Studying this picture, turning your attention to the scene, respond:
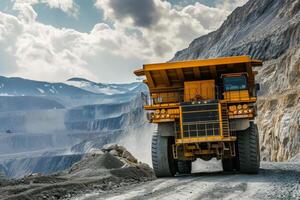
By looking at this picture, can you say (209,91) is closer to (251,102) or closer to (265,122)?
(251,102)

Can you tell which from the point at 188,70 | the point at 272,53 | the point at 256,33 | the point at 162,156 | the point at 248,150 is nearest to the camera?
the point at 248,150

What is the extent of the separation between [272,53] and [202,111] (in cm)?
5651

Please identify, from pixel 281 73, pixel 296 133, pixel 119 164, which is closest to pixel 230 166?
pixel 119 164

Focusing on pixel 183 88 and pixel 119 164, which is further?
pixel 119 164

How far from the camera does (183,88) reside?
15977 millimetres

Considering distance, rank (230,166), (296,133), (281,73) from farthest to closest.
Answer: (281,73) → (296,133) → (230,166)

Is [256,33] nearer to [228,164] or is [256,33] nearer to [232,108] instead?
[228,164]

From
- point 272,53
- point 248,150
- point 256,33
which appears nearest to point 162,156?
point 248,150

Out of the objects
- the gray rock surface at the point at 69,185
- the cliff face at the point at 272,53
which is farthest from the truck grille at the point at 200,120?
the cliff face at the point at 272,53

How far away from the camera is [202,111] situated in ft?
46.5

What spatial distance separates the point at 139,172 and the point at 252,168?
193 inches

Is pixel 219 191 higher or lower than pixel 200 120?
lower

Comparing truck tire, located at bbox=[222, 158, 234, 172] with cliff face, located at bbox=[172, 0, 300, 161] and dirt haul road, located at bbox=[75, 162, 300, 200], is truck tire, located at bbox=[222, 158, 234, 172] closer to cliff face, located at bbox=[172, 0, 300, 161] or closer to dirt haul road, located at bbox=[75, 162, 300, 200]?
dirt haul road, located at bbox=[75, 162, 300, 200]

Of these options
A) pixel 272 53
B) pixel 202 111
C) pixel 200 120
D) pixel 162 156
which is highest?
pixel 272 53
